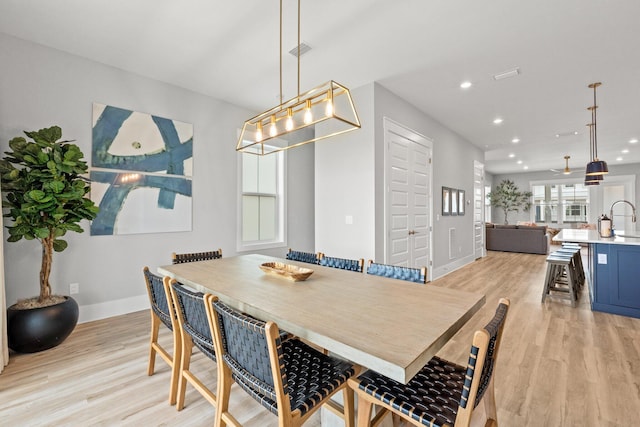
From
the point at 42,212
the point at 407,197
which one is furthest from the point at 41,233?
the point at 407,197

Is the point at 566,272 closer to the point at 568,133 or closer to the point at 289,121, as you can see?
the point at 568,133

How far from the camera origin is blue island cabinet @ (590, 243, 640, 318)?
10.7 feet

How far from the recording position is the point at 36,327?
94.5 inches

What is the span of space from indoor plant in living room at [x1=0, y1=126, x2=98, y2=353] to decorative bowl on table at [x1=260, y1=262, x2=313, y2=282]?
191 cm

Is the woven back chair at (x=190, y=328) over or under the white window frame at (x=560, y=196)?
under

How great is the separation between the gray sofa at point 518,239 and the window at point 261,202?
713 cm

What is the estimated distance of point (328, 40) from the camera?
9.28 ft

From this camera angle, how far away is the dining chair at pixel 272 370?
1062mm

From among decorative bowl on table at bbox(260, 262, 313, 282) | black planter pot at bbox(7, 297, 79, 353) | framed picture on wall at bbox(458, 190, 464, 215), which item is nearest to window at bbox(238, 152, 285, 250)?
black planter pot at bbox(7, 297, 79, 353)

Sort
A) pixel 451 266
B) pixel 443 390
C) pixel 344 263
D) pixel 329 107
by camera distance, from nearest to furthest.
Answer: pixel 443 390 → pixel 329 107 → pixel 344 263 → pixel 451 266

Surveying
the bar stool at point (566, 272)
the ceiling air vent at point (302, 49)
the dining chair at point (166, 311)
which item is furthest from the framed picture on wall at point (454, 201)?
the dining chair at point (166, 311)

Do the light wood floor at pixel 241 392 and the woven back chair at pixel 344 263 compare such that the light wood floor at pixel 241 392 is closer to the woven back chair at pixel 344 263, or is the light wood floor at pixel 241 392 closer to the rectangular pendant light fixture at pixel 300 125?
the woven back chair at pixel 344 263

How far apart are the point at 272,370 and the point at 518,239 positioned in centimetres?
942

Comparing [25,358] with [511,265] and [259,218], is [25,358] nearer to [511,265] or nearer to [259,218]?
[259,218]
